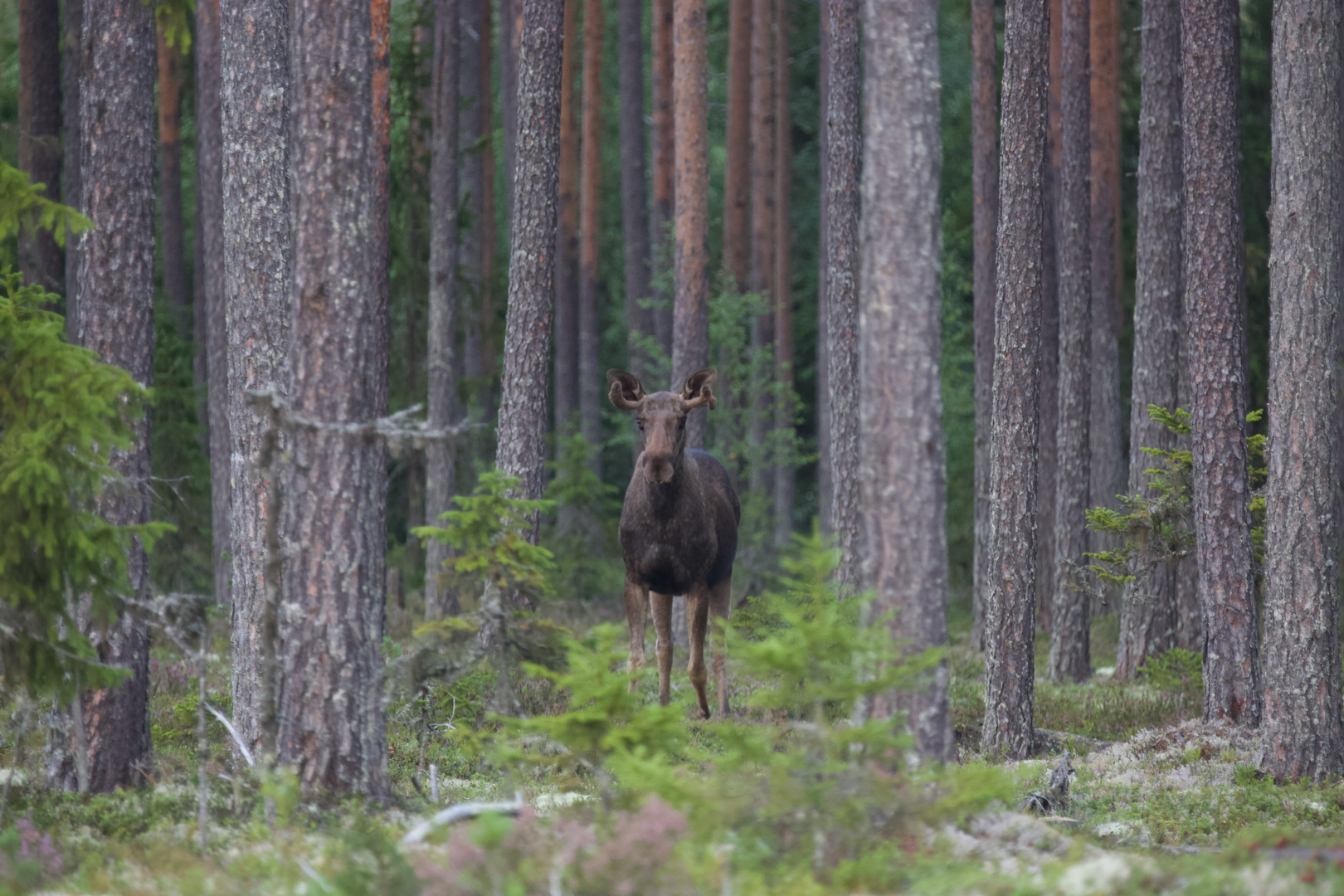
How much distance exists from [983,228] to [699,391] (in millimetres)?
12605

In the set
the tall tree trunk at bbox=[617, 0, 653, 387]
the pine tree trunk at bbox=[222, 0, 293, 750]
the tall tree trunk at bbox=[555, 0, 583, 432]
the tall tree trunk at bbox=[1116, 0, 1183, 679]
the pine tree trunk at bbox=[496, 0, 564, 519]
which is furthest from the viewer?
the tall tree trunk at bbox=[555, 0, 583, 432]

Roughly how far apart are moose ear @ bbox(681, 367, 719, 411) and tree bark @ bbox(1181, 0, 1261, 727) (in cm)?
496

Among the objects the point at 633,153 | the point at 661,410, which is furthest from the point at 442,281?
the point at 661,410

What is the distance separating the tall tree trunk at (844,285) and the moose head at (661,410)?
404 centimetres

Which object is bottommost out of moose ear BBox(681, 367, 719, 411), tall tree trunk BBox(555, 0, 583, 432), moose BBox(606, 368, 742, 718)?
moose BBox(606, 368, 742, 718)

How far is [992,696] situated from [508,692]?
634 cm

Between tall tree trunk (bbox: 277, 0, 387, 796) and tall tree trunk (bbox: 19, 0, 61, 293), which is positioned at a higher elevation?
tall tree trunk (bbox: 19, 0, 61, 293)

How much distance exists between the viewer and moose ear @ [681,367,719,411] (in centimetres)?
1160

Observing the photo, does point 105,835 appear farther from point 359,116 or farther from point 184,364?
point 184,364

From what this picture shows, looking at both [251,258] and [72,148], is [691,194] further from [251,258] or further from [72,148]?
[251,258]

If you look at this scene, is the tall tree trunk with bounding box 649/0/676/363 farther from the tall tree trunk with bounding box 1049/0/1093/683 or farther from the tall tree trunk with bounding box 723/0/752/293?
the tall tree trunk with bounding box 1049/0/1093/683

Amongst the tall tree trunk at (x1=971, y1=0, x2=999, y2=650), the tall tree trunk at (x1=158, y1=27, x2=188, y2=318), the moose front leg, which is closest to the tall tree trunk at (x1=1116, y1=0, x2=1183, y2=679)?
the tall tree trunk at (x1=971, y1=0, x2=999, y2=650)

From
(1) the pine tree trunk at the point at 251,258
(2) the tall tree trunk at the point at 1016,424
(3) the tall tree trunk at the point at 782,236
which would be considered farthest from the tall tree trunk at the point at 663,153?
(1) the pine tree trunk at the point at 251,258

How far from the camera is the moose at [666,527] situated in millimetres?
11570
